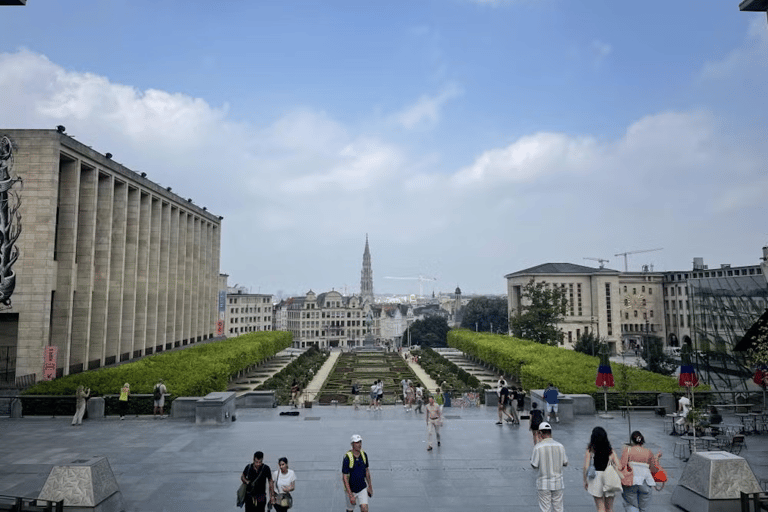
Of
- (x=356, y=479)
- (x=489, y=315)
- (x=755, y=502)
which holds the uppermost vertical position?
(x=489, y=315)

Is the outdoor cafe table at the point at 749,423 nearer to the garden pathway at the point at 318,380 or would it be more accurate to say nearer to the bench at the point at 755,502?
the bench at the point at 755,502

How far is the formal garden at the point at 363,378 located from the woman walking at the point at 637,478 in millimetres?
26382

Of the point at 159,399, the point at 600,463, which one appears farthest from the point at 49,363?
the point at 600,463

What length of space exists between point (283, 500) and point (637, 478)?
599 centimetres

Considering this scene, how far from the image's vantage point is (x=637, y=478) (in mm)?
8750

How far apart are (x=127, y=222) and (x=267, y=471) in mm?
39348

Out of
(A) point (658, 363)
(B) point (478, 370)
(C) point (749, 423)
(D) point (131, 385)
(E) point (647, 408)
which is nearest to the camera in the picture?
(C) point (749, 423)

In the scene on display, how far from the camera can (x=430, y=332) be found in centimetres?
13812

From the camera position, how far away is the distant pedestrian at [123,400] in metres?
20.0

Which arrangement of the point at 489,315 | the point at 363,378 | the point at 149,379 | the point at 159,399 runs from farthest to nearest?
the point at 489,315 → the point at 363,378 → the point at 149,379 → the point at 159,399

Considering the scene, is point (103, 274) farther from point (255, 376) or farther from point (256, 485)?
point (256, 485)

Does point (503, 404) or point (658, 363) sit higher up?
point (503, 404)

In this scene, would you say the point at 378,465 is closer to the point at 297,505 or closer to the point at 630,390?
the point at 297,505

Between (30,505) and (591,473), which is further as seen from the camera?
(30,505)
